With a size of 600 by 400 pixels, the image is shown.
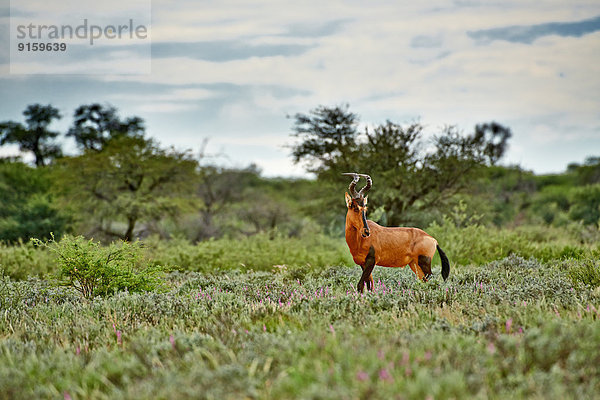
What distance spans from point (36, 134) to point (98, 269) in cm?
3280

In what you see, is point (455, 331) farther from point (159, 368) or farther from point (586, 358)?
point (159, 368)

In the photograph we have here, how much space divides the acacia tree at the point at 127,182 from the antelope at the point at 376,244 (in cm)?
1200

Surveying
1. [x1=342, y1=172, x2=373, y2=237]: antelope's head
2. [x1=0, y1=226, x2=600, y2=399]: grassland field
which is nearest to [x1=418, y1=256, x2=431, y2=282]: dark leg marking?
[x1=0, y1=226, x2=600, y2=399]: grassland field

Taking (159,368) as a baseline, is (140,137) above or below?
above

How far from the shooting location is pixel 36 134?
34.2 meters

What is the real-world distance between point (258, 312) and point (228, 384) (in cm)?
200

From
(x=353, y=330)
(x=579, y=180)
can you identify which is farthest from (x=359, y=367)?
(x=579, y=180)

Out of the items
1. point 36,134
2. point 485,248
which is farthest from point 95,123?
point 485,248

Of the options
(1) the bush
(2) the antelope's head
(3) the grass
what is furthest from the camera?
(1) the bush

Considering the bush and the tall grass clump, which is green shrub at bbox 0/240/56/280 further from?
the tall grass clump

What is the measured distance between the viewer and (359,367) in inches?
113

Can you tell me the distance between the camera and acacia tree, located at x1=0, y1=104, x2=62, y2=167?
33.6 m

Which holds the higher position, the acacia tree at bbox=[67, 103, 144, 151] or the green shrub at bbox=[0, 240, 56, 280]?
the acacia tree at bbox=[67, 103, 144, 151]

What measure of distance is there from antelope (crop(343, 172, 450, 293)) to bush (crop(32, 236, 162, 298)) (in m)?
2.97
